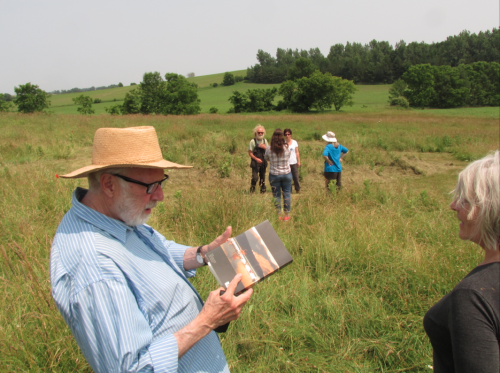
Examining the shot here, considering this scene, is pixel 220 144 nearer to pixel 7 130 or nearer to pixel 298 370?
pixel 7 130

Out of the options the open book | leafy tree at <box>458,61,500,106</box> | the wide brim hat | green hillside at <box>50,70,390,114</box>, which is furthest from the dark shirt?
leafy tree at <box>458,61,500,106</box>

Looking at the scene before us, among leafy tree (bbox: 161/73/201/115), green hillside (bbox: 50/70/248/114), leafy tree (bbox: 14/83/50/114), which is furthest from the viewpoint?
green hillside (bbox: 50/70/248/114)

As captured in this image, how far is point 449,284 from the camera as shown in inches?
129

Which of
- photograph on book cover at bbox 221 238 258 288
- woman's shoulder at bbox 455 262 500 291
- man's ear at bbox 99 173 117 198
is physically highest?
man's ear at bbox 99 173 117 198

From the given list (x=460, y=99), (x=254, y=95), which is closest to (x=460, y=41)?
(x=460, y=99)

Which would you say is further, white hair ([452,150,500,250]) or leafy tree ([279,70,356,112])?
leafy tree ([279,70,356,112])

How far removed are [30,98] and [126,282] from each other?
200ft

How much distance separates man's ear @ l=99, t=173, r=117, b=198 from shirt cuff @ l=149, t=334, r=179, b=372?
0.75 m

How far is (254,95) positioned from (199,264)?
195 ft

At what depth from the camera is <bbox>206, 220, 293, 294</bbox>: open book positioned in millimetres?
1751

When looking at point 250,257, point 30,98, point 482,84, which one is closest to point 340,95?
point 482,84

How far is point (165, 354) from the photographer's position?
4.25 feet

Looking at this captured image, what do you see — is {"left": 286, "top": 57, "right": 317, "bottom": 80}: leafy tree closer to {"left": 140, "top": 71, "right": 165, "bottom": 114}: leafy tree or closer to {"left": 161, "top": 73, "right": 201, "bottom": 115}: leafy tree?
{"left": 161, "top": 73, "right": 201, "bottom": 115}: leafy tree

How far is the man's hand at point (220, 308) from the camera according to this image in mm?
1484
